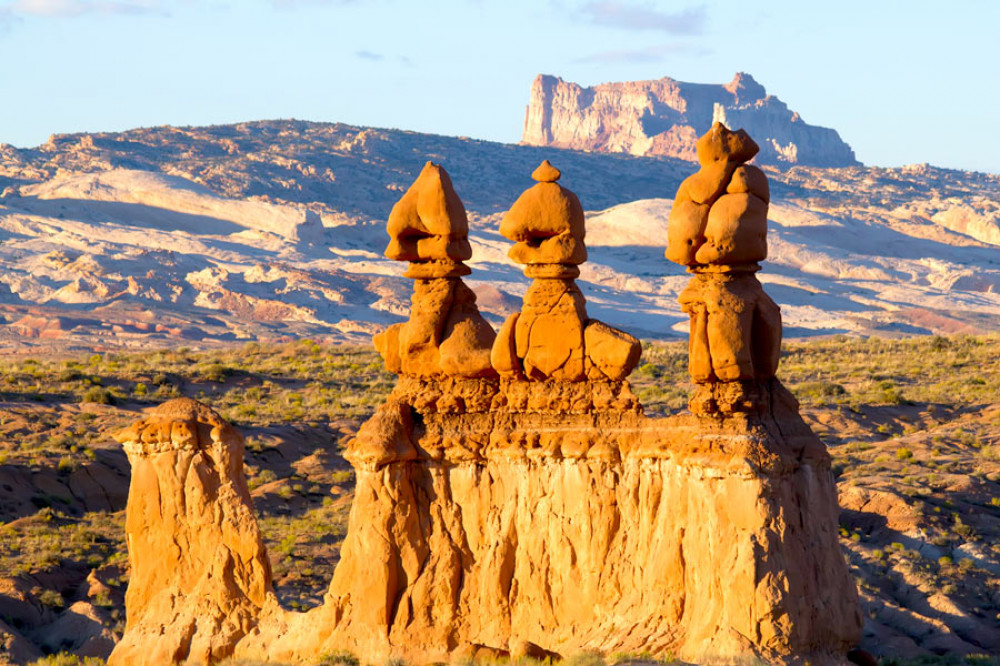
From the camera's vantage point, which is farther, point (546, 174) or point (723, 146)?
point (546, 174)

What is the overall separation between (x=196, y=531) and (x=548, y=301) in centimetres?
506

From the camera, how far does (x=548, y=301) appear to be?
15320 mm

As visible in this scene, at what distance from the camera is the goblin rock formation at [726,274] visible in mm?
13914

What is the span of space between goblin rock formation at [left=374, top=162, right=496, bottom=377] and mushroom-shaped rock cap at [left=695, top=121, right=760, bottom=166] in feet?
9.91

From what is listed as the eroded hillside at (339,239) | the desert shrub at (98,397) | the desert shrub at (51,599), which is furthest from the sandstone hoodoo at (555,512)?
the eroded hillside at (339,239)

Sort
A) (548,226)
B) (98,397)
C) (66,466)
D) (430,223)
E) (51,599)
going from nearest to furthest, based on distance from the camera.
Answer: (548,226) < (430,223) < (51,599) < (66,466) < (98,397)

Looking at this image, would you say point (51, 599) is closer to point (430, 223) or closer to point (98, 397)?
point (430, 223)

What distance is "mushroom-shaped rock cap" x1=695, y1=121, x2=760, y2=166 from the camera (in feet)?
47.1

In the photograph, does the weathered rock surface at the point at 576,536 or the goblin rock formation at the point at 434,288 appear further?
the goblin rock formation at the point at 434,288

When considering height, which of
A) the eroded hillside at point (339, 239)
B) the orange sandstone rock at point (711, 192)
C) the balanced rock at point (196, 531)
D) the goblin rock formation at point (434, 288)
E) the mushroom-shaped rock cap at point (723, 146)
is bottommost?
the eroded hillside at point (339, 239)

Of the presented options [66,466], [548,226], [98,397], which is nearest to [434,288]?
[548,226]

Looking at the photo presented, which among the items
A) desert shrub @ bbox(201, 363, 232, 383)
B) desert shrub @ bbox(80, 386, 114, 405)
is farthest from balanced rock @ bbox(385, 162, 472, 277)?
desert shrub @ bbox(201, 363, 232, 383)

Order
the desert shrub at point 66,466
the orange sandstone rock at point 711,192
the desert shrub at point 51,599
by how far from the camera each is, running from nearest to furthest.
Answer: the orange sandstone rock at point 711,192
the desert shrub at point 51,599
the desert shrub at point 66,466

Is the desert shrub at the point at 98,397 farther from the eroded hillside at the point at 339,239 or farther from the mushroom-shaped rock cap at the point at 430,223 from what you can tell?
the eroded hillside at the point at 339,239
